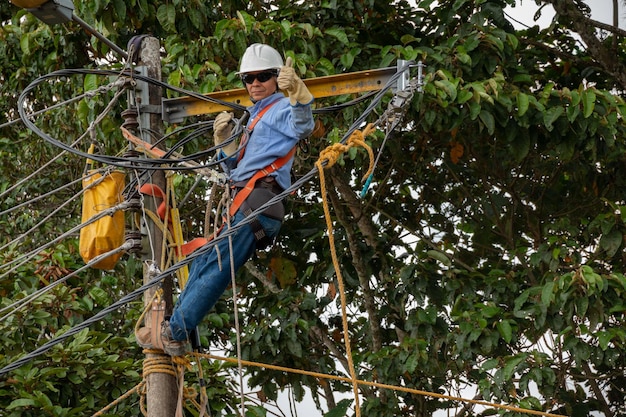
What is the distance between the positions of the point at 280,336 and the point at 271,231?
278 cm

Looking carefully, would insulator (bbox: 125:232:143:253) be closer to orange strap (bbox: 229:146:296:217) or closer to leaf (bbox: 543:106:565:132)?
orange strap (bbox: 229:146:296:217)

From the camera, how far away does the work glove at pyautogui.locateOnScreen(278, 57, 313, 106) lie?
503 centimetres

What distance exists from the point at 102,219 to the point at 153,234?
0.26 meters

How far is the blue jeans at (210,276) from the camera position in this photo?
5582 millimetres

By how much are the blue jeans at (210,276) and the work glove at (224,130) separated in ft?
1.29

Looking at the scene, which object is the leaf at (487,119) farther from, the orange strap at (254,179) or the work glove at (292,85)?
the work glove at (292,85)

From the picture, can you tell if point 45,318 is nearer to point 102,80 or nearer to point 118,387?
point 118,387

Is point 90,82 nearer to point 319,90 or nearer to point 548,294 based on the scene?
point 319,90

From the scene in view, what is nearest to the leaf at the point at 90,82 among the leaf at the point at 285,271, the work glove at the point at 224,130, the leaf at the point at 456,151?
the work glove at the point at 224,130

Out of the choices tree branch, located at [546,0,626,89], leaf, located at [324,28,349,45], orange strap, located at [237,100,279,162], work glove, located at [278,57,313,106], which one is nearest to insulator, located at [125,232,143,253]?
orange strap, located at [237,100,279,162]

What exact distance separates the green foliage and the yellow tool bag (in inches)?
33.2

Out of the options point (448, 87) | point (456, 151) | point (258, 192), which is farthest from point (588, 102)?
point (258, 192)

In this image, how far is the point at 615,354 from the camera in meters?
7.80

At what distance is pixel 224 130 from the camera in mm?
5793
